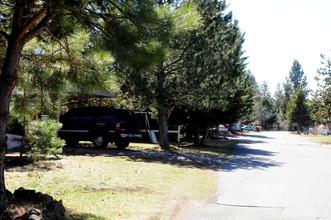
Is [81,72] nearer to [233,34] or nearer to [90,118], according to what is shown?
[90,118]

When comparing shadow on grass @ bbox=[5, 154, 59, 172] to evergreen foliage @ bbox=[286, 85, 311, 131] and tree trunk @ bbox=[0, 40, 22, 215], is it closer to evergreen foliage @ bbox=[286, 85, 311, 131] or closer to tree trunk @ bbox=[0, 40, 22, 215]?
tree trunk @ bbox=[0, 40, 22, 215]

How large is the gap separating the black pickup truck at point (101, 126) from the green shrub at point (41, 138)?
22.4 feet

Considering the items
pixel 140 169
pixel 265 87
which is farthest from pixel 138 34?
pixel 265 87

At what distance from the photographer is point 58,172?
35.1 ft

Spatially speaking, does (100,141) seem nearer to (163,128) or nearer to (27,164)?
(163,128)

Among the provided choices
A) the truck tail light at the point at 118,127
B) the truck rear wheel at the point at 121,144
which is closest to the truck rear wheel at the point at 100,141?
the truck rear wheel at the point at 121,144

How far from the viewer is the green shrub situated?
11547mm

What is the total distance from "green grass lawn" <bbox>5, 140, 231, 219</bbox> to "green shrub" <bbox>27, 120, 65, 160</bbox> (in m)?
0.36

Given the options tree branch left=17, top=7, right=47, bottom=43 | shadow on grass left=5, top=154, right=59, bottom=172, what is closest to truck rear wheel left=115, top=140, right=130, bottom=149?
shadow on grass left=5, top=154, right=59, bottom=172

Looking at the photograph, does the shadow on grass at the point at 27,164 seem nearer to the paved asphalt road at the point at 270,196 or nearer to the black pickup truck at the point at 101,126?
the paved asphalt road at the point at 270,196

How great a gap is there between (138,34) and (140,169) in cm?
777

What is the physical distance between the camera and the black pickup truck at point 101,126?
18734 millimetres

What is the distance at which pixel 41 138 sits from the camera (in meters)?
11.6

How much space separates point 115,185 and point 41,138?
331 cm
